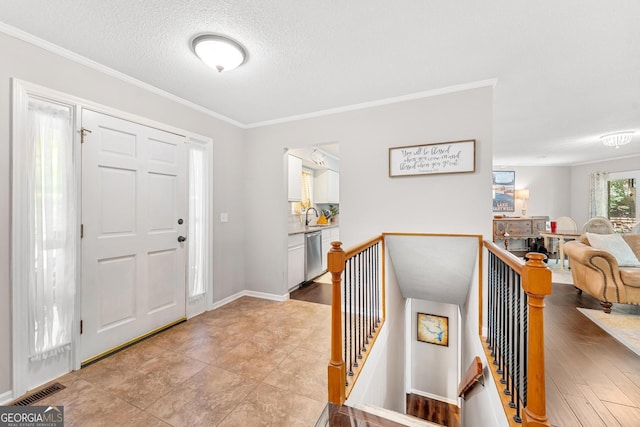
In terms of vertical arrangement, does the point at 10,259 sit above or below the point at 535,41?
below

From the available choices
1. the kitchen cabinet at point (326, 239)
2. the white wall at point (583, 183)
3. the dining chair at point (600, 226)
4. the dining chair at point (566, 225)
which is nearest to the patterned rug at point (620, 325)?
the dining chair at point (600, 226)

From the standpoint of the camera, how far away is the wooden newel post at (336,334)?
5.17 ft

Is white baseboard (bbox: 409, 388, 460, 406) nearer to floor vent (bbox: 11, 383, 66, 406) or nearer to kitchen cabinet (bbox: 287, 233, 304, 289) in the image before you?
kitchen cabinet (bbox: 287, 233, 304, 289)

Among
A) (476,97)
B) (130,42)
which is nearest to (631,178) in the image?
(476,97)

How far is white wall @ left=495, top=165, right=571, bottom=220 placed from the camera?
7.14 metres

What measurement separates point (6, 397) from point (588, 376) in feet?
13.5

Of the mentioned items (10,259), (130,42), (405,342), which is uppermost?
(130,42)

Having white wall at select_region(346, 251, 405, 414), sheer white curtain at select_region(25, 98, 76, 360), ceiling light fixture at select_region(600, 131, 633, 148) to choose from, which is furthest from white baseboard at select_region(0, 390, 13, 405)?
ceiling light fixture at select_region(600, 131, 633, 148)

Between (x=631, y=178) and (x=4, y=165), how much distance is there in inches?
394

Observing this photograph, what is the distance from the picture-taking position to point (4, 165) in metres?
1.72

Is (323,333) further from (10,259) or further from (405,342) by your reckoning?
(10,259)

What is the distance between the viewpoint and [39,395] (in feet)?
5.77

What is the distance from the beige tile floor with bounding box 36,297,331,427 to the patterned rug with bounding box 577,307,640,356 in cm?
286

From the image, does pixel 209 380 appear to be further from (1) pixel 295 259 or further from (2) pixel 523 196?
(2) pixel 523 196
